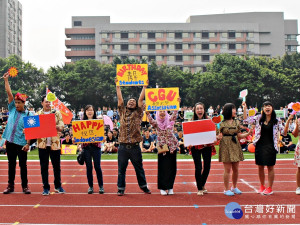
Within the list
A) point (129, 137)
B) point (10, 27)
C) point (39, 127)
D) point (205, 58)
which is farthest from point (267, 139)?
point (10, 27)

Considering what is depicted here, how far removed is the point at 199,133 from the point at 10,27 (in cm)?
9792

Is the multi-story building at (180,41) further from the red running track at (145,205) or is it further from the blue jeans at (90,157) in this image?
the blue jeans at (90,157)

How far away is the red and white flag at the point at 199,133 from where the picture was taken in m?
7.08

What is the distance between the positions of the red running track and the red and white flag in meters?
1.08

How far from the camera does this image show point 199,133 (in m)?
7.08

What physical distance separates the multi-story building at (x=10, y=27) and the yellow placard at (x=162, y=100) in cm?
9030

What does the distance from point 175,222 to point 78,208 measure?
5.91 ft

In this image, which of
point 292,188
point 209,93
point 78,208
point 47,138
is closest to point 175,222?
point 78,208

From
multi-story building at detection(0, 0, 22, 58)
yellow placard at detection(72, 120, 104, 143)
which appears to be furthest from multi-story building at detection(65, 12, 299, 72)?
yellow placard at detection(72, 120, 104, 143)

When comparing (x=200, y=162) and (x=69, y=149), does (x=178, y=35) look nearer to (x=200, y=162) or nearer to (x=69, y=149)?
(x=69, y=149)

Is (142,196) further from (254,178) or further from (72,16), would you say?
(72,16)

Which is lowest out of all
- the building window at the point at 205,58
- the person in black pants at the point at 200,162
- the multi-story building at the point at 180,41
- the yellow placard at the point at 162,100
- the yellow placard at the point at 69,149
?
the yellow placard at the point at 69,149

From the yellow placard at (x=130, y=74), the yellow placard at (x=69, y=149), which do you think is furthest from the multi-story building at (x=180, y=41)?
the yellow placard at (x=130, y=74)

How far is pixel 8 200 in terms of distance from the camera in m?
6.62
